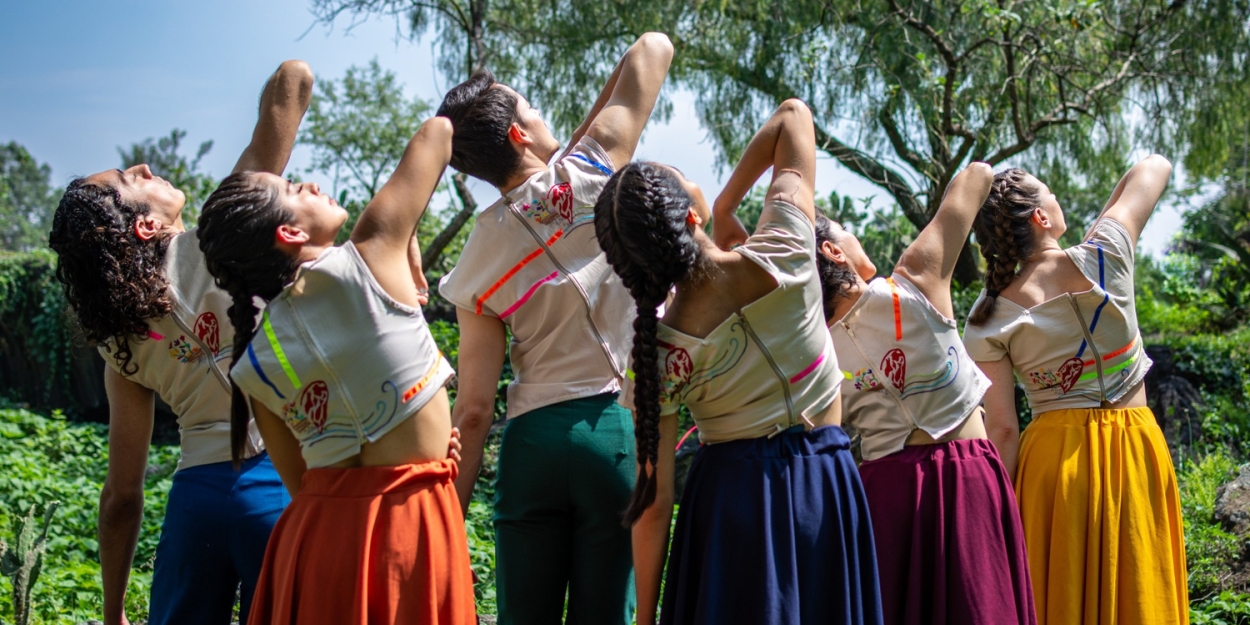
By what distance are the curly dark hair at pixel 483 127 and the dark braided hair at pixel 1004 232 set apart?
147cm

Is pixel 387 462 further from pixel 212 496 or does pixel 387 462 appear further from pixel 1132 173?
pixel 1132 173

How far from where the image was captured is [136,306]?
7.89 feet

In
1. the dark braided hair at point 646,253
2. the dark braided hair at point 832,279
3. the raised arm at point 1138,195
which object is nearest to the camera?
the dark braided hair at point 646,253

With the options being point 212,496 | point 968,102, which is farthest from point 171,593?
→ point 968,102

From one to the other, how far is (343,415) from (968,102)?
23.2 ft

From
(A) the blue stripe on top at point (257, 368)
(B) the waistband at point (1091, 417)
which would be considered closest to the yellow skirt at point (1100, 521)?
(B) the waistband at point (1091, 417)

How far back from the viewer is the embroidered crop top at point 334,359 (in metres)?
1.98

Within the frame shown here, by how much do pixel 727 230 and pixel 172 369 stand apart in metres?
1.45

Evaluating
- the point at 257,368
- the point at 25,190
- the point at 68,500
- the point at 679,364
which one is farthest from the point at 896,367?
the point at 25,190

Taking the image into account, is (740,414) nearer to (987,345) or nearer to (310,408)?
(310,408)

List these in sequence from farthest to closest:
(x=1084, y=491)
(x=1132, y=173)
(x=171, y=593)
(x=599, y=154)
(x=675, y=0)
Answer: (x=675, y=0), (x=1132, y=173), (x=1084, y=491), (x=599, y=154), (x=171, y=593)

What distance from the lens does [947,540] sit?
256 centimetres

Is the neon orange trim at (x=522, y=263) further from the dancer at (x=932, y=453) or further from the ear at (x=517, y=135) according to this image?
the dancer at (x=932, y=453)

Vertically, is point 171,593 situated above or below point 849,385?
below
